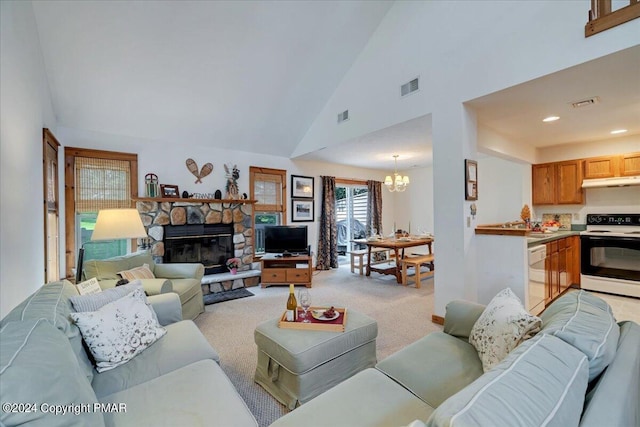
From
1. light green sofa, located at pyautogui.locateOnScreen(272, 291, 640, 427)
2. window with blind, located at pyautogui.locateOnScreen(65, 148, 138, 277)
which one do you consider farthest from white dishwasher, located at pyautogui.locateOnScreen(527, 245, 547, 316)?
window with blind, located at pyautogui.locateOnScreen(65, 148, 138, 277)

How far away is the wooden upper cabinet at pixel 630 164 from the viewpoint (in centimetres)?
414

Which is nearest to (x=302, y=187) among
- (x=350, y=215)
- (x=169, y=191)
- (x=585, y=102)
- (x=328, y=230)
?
(x=328, y=230)

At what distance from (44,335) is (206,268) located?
12.6ft

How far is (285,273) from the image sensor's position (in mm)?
4906

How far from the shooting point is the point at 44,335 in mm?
1116

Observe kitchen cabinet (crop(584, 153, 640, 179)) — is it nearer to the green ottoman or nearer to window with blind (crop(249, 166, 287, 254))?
the green ottoman

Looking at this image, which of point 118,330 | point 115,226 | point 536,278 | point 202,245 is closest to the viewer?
point 118,330

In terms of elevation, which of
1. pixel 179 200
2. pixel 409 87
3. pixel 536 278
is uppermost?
pixel 409 87

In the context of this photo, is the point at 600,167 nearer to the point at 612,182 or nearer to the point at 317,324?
the point at 612,182

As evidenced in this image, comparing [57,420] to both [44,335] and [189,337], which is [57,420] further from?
[189,337]

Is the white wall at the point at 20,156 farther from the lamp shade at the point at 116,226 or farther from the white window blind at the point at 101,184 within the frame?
the white window blind at the point at 101,184

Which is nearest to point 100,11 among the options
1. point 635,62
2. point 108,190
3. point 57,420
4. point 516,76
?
point 108,190

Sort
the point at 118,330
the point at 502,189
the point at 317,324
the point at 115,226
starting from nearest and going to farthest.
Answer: the point at 118,330
the point at 317,324
the point at 115,226
the point at 502,189

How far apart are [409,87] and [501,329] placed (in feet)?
9.99
